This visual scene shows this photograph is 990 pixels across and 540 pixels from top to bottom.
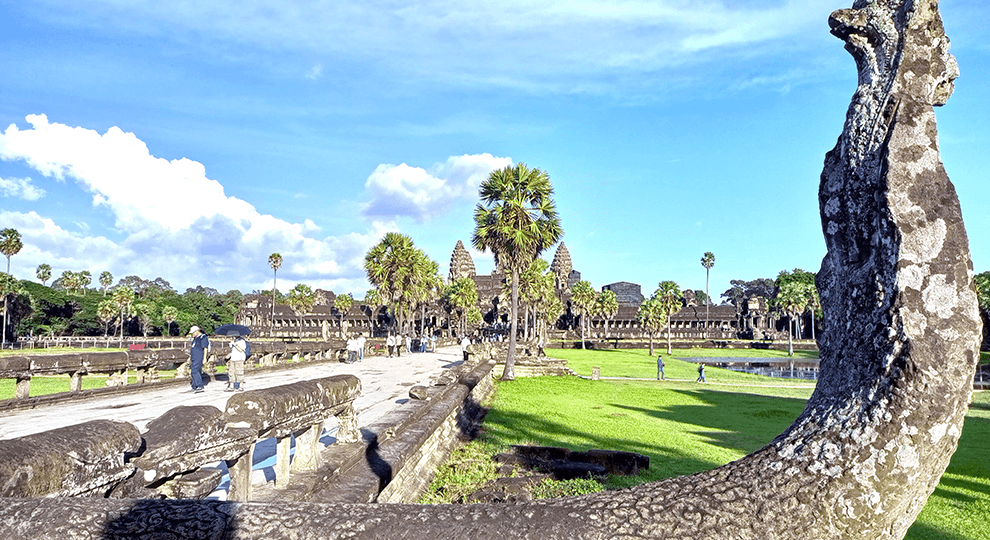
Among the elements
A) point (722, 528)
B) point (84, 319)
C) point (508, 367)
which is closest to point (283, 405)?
point (722, 528)

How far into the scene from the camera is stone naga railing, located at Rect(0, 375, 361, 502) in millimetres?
2480

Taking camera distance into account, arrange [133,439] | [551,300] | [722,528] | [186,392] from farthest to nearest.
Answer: [551,300], [186,392], [133,439], [722,528]

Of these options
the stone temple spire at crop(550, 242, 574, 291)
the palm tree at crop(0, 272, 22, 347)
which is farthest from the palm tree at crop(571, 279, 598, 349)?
the palm tree at crop(0, 272, 22, 347)

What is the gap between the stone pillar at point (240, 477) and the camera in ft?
12.4

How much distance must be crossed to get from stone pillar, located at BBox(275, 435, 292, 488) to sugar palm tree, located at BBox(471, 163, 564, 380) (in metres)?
20.4

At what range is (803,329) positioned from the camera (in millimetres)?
97938

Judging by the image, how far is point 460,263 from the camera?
10481 centimetres

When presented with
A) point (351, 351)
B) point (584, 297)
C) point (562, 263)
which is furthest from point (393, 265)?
point (562, 263)

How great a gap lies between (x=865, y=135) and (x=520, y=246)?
904 inches

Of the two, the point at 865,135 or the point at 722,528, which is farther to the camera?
the point at 865,135

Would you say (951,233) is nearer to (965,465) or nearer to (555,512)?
(555,512)

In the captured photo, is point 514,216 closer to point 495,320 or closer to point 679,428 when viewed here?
point 679,428

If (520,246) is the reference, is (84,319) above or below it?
below

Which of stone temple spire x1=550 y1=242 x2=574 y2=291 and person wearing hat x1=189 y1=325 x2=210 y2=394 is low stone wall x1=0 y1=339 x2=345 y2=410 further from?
stone temple spire x1=550 y1=242 x2=574 y2=291
